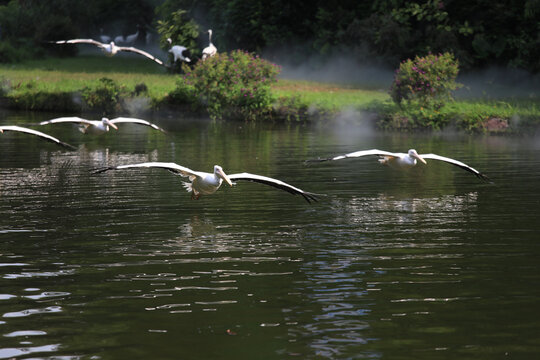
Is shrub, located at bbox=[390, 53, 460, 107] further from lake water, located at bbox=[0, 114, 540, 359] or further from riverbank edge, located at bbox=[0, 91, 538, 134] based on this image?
lake water, located at bbox=[0, 114, 540, 359]

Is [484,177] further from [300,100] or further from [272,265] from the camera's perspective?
[300,100]

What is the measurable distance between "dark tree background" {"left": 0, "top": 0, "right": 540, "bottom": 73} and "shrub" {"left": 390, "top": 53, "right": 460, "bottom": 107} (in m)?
7.49

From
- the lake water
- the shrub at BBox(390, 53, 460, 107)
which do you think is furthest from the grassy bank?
the lake water

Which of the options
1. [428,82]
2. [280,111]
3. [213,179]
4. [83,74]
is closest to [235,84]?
[280,111]

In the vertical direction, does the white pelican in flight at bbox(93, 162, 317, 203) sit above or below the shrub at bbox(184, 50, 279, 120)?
below

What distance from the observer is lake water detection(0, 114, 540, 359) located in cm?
811

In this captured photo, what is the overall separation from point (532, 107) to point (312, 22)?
19.7 m

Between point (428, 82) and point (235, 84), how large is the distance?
6.73 metres

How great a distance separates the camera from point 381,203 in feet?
51.0

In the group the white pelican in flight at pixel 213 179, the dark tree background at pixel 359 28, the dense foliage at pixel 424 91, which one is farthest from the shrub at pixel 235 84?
the white pelican in flight at pixel 213 179

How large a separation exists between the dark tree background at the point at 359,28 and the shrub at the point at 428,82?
7.49 m

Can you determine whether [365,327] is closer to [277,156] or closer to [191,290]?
[191,290]

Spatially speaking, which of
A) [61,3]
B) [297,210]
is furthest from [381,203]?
[61,3]

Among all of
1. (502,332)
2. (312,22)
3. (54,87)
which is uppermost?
(312,22)
